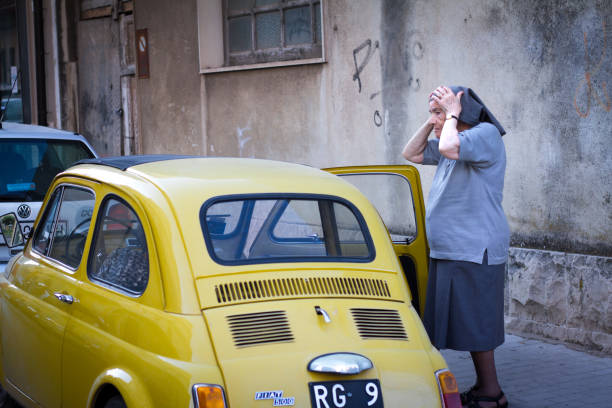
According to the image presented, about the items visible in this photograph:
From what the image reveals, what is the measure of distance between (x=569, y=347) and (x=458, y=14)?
3198mm

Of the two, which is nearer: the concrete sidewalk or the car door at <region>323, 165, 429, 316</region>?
the car door at <region>323, 165, 429, 316</region>

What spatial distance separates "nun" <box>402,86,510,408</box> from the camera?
15.9 ft

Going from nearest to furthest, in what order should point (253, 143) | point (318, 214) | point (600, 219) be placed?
1. point (318, 214)
2. point (600, 219)
3. point (253, 143)

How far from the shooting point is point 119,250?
398 cm

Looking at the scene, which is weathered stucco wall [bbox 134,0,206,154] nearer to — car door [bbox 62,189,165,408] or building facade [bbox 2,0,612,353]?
building facade [bbox 2,0,612,353]

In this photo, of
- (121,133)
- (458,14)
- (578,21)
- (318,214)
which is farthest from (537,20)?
(121,133)

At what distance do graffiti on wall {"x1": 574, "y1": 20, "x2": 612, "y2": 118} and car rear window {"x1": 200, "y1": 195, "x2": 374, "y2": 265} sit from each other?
3.40m

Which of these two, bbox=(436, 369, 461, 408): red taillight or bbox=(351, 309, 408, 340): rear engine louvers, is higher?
bbox=(351, 309, 408, 340): rear engine louvers

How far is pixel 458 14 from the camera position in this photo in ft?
26.3

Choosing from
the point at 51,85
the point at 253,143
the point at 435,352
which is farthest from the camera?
the point at 51,85

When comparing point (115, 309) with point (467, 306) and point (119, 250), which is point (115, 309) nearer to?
point (119, 250)

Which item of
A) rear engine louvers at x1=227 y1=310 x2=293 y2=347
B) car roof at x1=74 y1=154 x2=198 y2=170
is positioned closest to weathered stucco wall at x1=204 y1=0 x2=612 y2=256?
car roof at x1=74 y1=154 x2=198 y2=170

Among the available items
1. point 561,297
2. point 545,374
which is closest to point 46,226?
point 545,374

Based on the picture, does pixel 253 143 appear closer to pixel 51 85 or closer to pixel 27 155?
pixel 27 155
